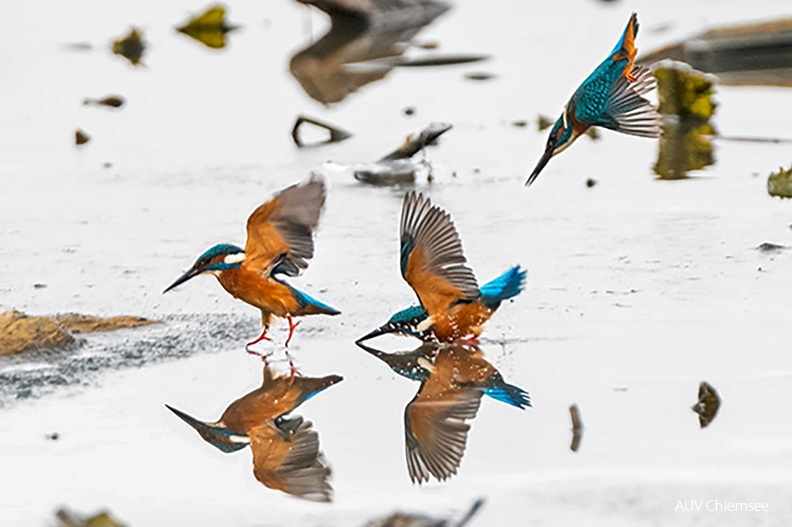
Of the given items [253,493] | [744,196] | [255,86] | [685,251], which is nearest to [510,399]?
[253,493]

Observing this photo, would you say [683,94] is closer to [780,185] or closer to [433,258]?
[780,185]

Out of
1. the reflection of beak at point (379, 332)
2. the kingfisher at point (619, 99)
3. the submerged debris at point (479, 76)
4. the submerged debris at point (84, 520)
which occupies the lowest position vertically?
the submerged debris at point (479, 76)

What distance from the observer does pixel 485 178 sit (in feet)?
23.7

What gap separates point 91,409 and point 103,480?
54 centimetres

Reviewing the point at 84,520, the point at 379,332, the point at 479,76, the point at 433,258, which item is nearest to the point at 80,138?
the point at 479,76

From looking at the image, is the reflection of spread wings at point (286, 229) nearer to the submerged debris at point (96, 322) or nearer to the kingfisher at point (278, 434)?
the kingfisher at point (278, 434)

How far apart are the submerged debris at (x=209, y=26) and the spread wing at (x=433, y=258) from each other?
8669 millimetres

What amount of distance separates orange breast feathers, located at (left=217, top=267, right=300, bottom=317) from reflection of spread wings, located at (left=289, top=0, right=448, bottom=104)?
4838 millimetres

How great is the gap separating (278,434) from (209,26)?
975cm

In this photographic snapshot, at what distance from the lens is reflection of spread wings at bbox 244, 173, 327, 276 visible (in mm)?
4477

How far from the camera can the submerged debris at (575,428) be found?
3732mm

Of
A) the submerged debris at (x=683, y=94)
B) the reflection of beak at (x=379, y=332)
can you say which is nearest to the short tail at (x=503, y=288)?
the reflection of beak at (x=379, y=332)

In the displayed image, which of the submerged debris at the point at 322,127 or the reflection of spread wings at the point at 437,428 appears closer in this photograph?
the reflection of spread wings at the point at 437,428

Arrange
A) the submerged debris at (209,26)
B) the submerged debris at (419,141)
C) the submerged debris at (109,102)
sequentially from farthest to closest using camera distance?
the submerged debris at (209,26)
the submerged debris at (109,102)
the submerged debris at (419,141)
